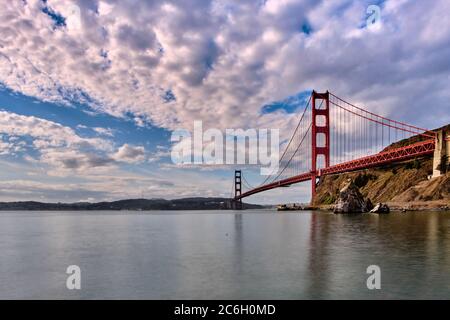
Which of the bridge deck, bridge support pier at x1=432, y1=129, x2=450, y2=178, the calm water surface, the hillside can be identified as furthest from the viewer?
the bridge deck

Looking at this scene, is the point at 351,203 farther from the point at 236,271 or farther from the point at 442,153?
the point at 236,271

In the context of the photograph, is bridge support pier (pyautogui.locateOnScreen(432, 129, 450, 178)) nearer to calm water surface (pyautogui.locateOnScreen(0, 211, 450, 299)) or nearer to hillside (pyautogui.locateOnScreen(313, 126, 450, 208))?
hillside (pyautogui.locateOnScreen(313, 126, 450, 208))

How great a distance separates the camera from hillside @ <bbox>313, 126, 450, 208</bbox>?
234ft

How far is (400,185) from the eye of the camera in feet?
289

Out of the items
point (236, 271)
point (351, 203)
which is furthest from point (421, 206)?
point (236, 271)

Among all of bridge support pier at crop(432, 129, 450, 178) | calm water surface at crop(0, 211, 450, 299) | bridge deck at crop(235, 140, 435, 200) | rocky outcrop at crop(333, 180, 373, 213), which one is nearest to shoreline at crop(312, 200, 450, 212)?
rocky outcrop at crop(333, 180, 373, 213)

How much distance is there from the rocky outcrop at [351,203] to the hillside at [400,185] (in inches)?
257

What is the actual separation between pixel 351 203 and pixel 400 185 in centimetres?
1828

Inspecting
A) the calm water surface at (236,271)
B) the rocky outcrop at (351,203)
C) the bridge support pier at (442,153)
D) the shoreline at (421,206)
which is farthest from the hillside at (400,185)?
the calm water surface at (236,271)

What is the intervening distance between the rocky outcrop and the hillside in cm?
654

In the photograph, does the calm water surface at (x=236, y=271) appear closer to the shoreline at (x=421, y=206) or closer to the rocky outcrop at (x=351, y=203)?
the shoreline at (x=421, y=206)
